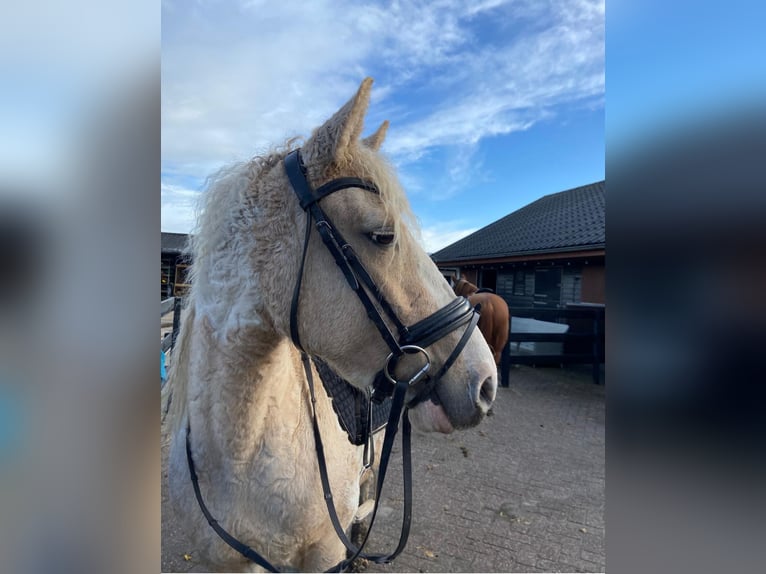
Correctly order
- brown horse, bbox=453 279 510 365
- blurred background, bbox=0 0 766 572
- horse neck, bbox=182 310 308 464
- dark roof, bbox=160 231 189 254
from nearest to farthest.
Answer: blurred background, bbox=0 0 766 572 < horse neck, bbox=182 310 308 464 < dark roof, bbox=160 231 189 254 < brown horse, bbox=453 279 510 365

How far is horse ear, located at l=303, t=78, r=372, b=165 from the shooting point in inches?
44.2

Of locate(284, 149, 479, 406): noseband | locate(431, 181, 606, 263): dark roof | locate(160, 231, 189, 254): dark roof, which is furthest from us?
locate(431, 181, 606, 263): dark roof

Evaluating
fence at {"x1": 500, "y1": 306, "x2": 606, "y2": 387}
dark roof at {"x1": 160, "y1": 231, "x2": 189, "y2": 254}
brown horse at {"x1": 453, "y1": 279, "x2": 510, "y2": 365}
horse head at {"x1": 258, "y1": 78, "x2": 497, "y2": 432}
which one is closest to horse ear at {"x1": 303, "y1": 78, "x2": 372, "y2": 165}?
horse head at {"x1": 258, "y1": 78, "x2": 497, "y2": 432}

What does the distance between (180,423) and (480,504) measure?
3.24 m

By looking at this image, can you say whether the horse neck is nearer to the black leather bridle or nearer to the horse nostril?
the black leather bridle

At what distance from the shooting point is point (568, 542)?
10.0 feet

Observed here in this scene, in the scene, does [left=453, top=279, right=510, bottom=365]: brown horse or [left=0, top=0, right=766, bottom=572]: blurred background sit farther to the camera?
[left=453, top=279, right=510, bottom=365]: brown horse

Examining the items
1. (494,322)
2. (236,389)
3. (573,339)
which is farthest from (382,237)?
(573,339)

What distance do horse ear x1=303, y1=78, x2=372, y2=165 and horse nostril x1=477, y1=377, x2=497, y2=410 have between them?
0.89m

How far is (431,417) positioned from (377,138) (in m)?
1.16

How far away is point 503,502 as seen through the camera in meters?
3.69
